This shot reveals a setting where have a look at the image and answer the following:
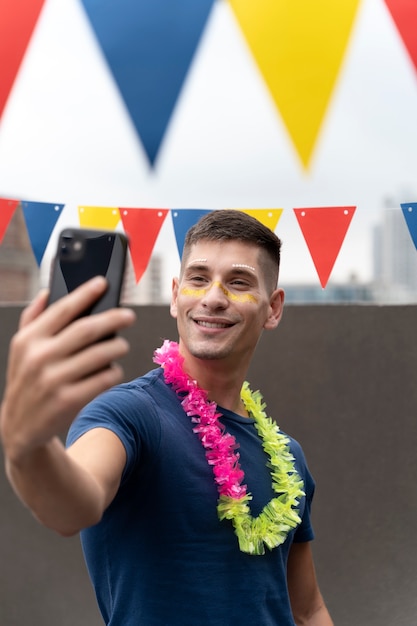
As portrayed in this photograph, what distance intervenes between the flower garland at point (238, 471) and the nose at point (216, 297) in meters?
0.14

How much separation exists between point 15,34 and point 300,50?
111 centimetres

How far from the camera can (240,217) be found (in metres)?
1.62

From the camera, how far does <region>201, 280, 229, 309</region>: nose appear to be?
150 centimetres

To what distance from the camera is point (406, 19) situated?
2656 millimetres

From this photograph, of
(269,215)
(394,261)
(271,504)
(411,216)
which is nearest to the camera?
(271,504)

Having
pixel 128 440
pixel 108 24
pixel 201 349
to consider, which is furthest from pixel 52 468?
pixel 108 24

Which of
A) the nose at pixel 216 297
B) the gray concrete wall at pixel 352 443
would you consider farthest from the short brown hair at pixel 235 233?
the gray concrete wall at pixel 352 443

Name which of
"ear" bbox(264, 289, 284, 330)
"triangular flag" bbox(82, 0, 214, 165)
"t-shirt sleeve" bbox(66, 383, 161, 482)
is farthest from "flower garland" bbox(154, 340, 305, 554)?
"triangular flag" bbox(82, 0, 214, 165)

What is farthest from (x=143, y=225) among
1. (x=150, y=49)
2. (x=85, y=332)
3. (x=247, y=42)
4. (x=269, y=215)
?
(x=85, y=332)

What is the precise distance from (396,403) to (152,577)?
2.25m

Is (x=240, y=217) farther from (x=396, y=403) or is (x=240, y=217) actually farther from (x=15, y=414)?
(x=396, y=403)

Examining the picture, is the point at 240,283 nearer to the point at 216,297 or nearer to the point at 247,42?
the point at 216,297

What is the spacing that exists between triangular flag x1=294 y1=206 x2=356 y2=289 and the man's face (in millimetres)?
1188

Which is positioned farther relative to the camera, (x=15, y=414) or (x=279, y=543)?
(x=279, y=543)
